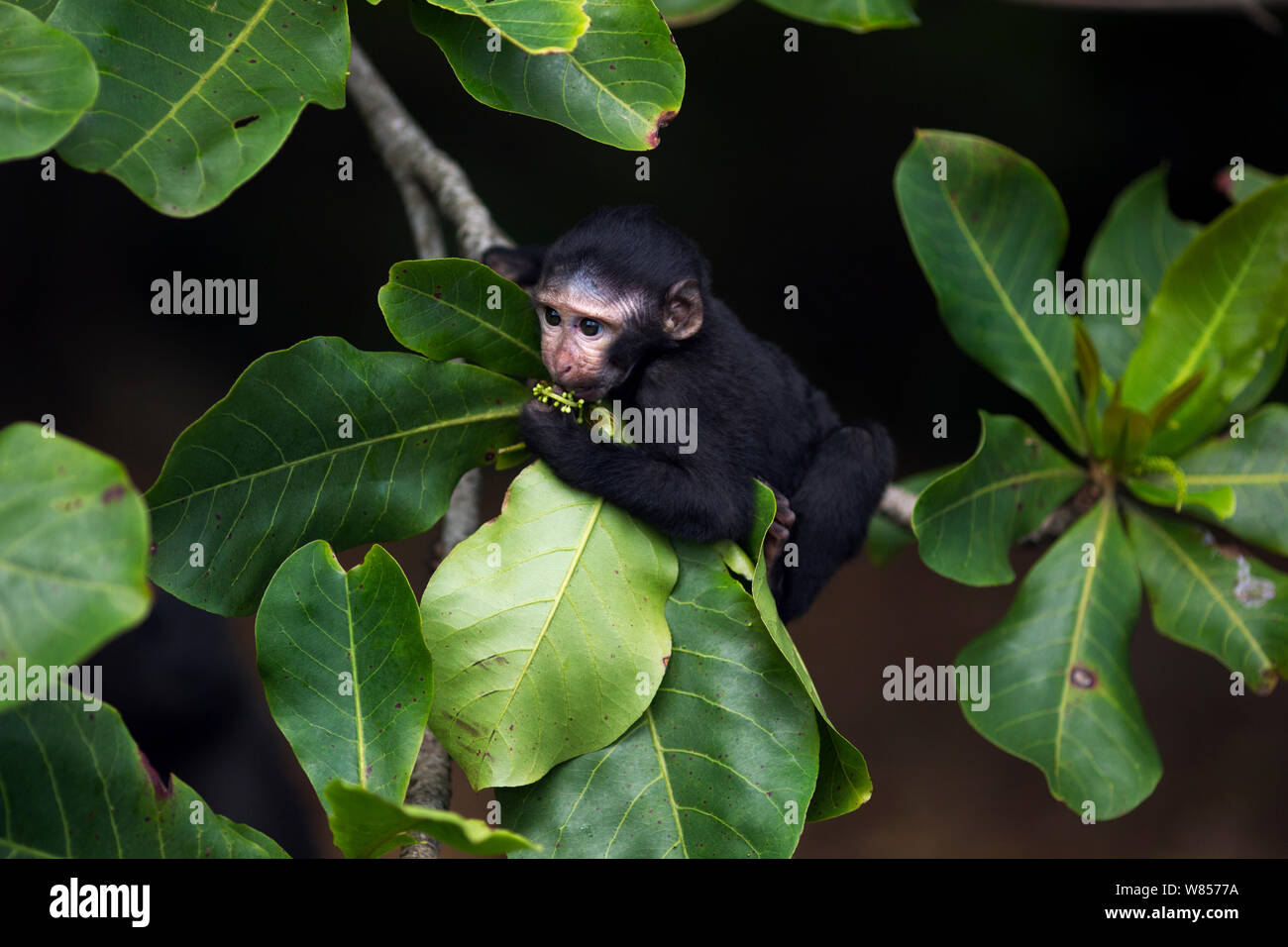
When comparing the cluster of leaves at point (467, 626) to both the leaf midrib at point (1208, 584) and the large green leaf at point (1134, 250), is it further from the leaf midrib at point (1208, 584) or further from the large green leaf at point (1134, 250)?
the large green leaf at point (1134, 250)

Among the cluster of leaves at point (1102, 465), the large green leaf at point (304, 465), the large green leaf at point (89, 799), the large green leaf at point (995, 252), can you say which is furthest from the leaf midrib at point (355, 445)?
the large green leaf at point (995, 252)

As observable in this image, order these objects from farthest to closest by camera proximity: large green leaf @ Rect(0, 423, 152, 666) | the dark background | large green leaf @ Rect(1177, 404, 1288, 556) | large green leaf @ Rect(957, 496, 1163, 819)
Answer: the dark background
large green leaf @ Rect(1177, 404, 1288, 556)
large green leaf @ Rect(957, 496, 1163, 819)
large green leaf @ Rect(0, 423, 152, 666)

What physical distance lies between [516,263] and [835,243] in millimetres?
2603

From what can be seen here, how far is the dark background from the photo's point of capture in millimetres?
4410

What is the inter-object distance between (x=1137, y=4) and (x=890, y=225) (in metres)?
1.79

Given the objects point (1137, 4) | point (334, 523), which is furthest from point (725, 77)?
point (334, 523)

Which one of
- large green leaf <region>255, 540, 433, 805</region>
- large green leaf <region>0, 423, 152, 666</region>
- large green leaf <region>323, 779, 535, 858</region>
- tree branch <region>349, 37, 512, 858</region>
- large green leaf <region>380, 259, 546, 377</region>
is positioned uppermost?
tree branch <region>349, 37, 512, 858</region>

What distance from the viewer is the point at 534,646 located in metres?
1.46

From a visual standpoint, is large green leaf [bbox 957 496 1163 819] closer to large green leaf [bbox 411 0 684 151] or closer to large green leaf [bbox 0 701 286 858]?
large green leaf [bbox 411 0 684 151]

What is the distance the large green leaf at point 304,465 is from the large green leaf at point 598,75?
385 mm

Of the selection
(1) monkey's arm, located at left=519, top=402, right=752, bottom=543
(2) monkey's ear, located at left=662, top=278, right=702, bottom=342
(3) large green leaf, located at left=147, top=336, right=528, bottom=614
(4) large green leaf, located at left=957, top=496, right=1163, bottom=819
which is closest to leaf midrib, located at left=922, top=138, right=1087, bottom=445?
(4) large green leaf, located at left=957, top=496, right=1163, bottom=819

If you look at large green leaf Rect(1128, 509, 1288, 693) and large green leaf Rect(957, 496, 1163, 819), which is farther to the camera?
large green leaf Rect(1128, 509, 1288, 693)

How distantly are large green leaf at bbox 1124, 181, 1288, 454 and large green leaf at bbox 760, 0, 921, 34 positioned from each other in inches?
28.2

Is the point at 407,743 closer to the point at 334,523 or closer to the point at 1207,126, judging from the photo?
the point at 334,523
